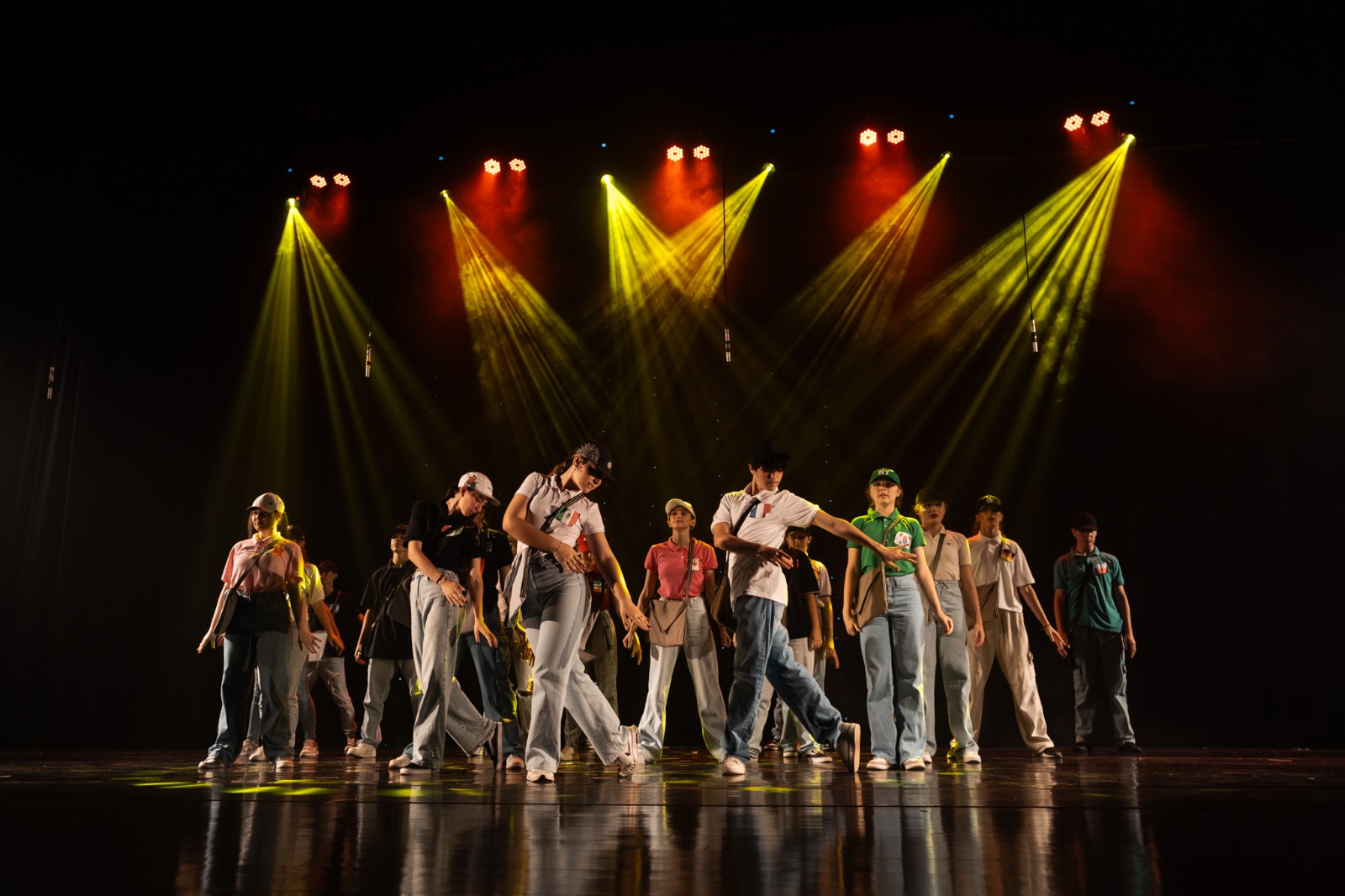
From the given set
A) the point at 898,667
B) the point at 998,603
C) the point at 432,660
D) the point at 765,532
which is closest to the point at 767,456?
the point at 765,532

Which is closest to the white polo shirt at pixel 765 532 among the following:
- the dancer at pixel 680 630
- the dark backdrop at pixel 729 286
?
Answer: the dancer at pixel 680 630

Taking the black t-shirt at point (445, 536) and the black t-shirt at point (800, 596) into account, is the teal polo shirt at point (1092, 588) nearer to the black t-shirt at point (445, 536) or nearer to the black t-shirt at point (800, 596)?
the black t-shirt at point (800, 596)

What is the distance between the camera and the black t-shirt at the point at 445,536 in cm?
528

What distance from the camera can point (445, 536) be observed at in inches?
211

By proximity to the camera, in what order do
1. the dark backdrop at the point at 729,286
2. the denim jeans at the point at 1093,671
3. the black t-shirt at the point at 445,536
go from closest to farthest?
the black t-shirt at the point at 445,536 → the denim jeans at the point at 1093,671 → the dark backdrop at the point at 729,286

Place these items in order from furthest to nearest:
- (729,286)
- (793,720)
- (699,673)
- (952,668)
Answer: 1. (729,286)
2. (793,720)
3. (699,673)
4. (952,668)

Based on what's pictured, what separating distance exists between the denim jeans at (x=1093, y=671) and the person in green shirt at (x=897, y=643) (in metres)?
3.13

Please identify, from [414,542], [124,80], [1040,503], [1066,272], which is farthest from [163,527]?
[1066,272]

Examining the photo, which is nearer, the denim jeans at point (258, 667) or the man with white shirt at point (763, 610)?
the man with white shirt at point (763, 610)

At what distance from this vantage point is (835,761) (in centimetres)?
642

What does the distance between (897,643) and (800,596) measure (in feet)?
→ 6.31

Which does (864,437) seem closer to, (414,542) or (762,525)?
(762,525)

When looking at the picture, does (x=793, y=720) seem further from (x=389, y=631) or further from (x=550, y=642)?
(x=550, y=642)

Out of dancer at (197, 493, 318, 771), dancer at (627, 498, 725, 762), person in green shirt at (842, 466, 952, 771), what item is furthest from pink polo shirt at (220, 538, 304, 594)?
person in green shirt at (842, 466, 952, 771)
